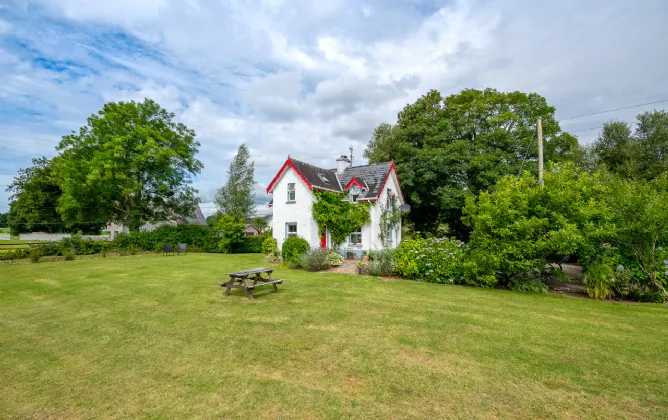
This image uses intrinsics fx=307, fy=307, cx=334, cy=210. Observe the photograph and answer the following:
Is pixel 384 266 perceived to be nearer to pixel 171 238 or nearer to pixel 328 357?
pixel 328 357

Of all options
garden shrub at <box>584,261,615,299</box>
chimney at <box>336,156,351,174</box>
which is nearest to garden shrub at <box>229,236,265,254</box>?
chimney at <box>336,156,351,174</box>

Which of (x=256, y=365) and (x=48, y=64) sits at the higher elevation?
(x=48, y=64)

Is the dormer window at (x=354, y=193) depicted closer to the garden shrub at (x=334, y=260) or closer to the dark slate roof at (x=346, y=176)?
the dark slate roof at (x=346, y=176)

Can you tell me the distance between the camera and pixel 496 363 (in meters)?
5.11

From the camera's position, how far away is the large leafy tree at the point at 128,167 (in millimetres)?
28811

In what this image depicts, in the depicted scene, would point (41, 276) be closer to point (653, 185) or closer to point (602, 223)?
point (602, 223)

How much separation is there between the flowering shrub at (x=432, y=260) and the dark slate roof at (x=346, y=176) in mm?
7952

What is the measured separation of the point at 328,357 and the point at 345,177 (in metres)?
20.3

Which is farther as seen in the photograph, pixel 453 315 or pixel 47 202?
pixel 47 202

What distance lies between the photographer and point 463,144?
2548 cm

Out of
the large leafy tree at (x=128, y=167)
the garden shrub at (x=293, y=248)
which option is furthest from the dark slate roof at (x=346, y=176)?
the large leafy tree at (x=128, y=167)

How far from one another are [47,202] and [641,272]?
59686 millimetres

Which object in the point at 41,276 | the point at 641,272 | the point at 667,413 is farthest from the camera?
the point at 41,276

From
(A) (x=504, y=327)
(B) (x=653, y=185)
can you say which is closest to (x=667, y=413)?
(A) (x=504, y=327)
